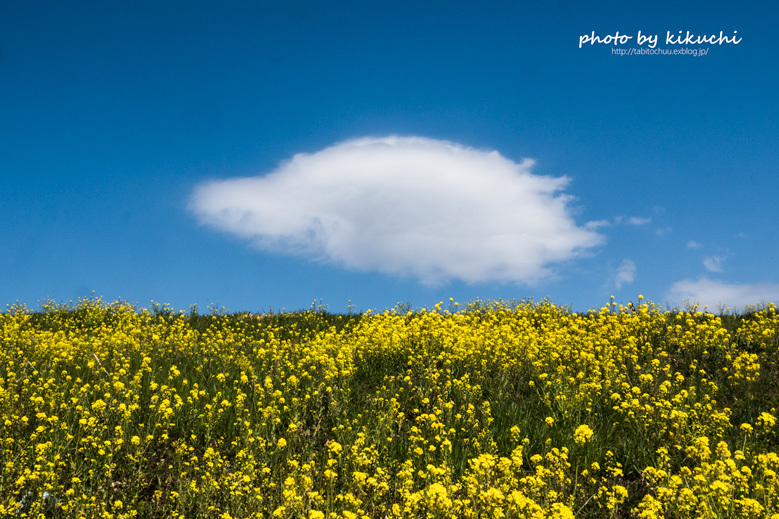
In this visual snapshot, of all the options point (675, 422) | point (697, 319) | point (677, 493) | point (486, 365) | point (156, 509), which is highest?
point (697, 319)

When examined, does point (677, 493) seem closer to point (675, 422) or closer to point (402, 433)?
point (675, 422)

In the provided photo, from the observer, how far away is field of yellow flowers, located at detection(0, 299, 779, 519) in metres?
5.43

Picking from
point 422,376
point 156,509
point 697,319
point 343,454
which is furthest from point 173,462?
point 697,319

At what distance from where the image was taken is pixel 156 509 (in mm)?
5691

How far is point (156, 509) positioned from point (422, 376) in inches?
179

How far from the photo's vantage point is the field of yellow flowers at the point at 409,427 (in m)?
5.43

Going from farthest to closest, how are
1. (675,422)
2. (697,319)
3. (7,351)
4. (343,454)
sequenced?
(697,319), (7,351), (675,422), (343,454)

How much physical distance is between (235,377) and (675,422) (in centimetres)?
687

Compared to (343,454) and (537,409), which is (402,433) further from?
(537,409)

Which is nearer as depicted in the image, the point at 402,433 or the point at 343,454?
the point at 343,454

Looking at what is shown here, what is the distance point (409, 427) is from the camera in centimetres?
761

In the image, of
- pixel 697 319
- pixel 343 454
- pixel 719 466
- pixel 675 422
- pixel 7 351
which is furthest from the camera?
pixel 697 319

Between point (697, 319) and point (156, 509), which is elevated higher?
point (697, 319)

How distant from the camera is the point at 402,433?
7.35 metres
